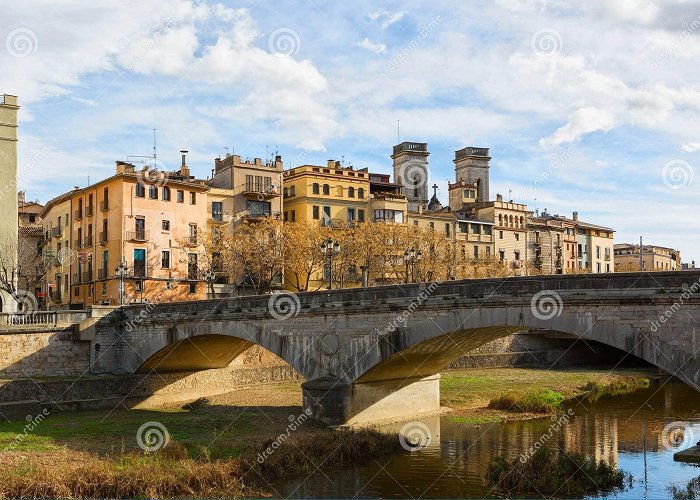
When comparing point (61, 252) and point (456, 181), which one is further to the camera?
point (456, 181)

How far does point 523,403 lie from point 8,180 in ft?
114

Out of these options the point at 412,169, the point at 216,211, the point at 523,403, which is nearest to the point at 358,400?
the point at 523,403

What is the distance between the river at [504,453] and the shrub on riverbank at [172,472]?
0.90 metres

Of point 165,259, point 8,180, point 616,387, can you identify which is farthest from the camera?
point 165,259

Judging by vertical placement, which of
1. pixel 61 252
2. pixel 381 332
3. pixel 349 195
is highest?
pixel 349 195

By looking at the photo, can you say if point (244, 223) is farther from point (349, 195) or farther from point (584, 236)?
point (584, 236)

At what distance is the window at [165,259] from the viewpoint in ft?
206

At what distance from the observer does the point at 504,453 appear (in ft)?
95.5

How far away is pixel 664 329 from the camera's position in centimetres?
2372

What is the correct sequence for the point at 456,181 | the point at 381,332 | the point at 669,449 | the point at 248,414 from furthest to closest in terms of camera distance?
the point at 456,181 → the point at 248,414 → the point at 381,332 → the point at 669,449

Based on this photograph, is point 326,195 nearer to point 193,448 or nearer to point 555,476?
point 193,448

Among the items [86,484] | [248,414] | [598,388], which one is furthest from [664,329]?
[598,388]

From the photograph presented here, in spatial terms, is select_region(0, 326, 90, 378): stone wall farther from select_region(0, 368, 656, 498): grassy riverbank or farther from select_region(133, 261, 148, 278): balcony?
select_region(133, 261, 148, 278): balcony

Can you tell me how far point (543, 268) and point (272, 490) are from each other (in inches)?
2844
